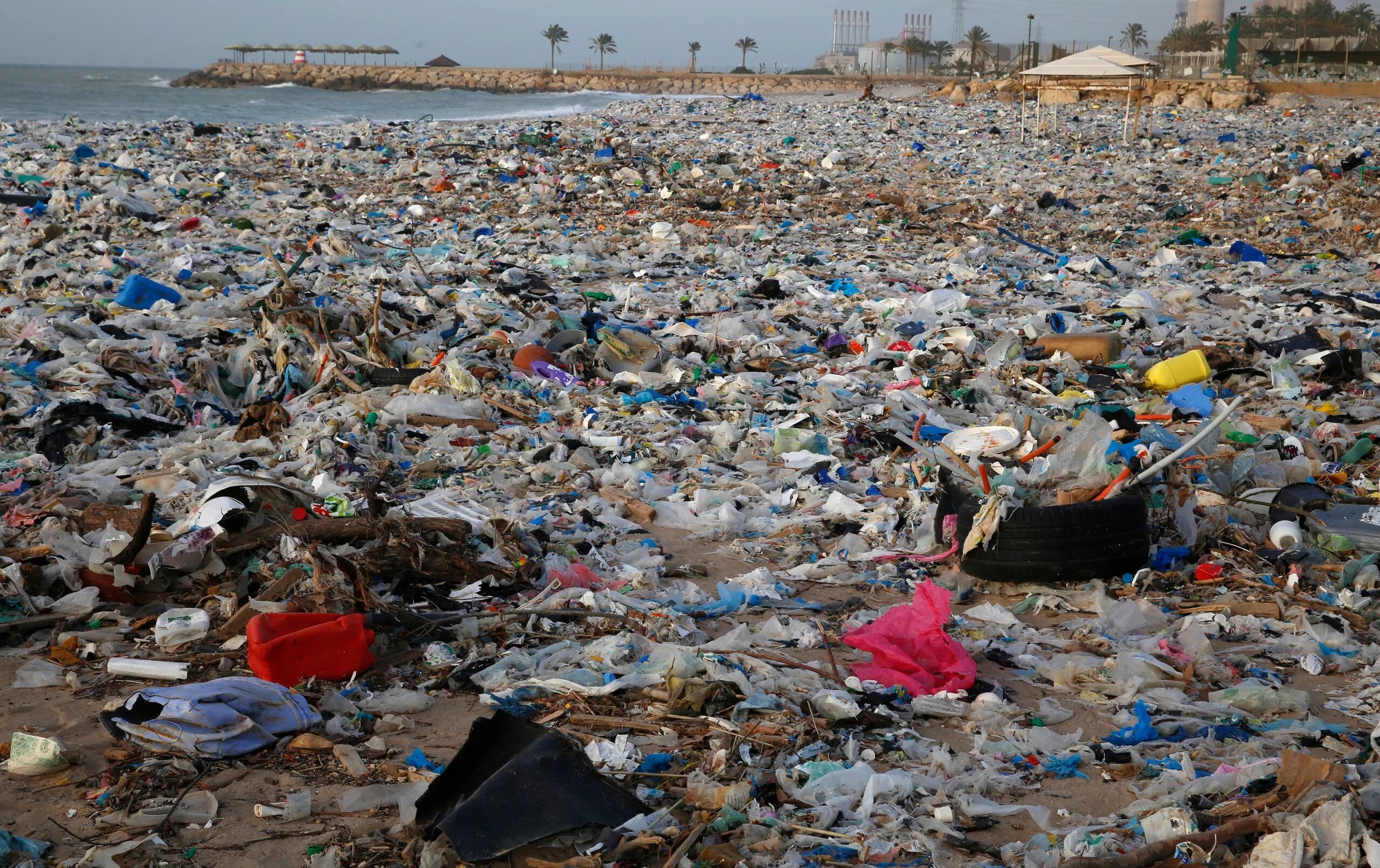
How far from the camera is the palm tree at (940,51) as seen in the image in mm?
69000

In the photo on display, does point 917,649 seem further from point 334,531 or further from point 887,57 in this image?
point 887,57

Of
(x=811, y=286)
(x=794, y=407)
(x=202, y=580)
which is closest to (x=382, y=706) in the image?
(x=202, y=580)

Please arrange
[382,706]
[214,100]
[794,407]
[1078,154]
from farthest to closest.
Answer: [214,100], [1078,154], [794,407], [382,706]

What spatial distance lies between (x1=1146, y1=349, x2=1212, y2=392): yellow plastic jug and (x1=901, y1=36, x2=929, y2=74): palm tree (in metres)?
68.2

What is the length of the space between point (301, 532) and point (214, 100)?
4487 centimetres

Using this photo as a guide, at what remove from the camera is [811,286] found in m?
9.05

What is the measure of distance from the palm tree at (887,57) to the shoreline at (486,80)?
5555 mm

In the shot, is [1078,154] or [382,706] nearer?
[382,706]

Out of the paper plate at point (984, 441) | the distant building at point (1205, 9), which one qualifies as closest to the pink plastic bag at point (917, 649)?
the paper plate at point (984, 441)

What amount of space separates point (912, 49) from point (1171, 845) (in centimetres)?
8094

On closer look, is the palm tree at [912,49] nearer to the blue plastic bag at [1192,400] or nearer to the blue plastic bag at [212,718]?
the blue plastic bag at [1192,400]

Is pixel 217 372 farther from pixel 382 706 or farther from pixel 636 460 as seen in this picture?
pixel 382 706

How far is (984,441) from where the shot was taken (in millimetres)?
4488

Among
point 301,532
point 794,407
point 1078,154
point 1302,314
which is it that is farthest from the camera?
point 1078,154
